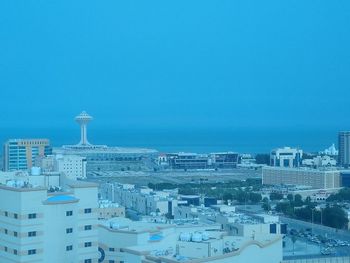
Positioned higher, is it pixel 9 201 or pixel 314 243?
pixel 9 201

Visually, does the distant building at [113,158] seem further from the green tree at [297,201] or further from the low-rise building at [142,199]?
the green tree at [297,201]

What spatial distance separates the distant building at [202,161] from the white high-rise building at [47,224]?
1484cm

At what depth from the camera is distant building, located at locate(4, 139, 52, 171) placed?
670 inches

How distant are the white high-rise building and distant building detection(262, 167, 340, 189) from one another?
9870 mm

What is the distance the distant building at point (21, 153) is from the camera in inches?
670

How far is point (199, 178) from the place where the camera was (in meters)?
16.9

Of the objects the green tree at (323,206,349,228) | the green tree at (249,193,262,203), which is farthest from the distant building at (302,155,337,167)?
the green tree at (323,206,349,228)

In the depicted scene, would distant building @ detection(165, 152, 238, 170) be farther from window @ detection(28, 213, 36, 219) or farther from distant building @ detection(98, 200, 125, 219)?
window @ detection(28, 213, 36, 219)

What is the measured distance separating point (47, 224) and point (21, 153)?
12.4 m

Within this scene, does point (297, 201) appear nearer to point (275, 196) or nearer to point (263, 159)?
point (275, 196)

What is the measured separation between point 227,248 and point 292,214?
20.0 ft

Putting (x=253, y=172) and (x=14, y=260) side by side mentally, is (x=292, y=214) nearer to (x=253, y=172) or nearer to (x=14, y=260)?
(x=14, y=260)

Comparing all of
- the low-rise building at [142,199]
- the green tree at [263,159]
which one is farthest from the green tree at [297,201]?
the green tree at [263,159]

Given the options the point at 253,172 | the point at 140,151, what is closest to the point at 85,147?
the point at 140,151
